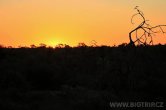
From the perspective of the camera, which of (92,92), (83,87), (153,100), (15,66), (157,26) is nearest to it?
(153,100)

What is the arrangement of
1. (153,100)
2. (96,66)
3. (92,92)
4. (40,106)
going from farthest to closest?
1. (96,66)
2. (92,92)
3. (153,100)
4. (40,106)

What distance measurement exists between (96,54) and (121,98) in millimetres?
22424

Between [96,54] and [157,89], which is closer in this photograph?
[157,89]

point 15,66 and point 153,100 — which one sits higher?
point 15,66

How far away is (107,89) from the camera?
885 inches

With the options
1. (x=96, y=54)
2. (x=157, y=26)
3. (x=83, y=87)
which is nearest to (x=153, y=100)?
(x=83, y=87)

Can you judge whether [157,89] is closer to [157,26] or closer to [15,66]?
[157,26]

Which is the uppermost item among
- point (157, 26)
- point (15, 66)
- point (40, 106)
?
point (157, 26)

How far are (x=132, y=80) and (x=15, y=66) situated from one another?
26.9 feet

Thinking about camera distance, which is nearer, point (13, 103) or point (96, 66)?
point (13, 103)

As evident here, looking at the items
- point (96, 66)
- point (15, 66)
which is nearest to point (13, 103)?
point (15, 66)

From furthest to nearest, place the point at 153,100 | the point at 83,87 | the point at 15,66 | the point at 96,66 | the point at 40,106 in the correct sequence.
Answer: the point at 96,66 → the point at 15,66 → the point at 83,87 → the point at 153,100 → the point at 40,106

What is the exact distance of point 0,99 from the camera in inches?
728

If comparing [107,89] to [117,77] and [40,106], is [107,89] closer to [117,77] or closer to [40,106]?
[117,77]
